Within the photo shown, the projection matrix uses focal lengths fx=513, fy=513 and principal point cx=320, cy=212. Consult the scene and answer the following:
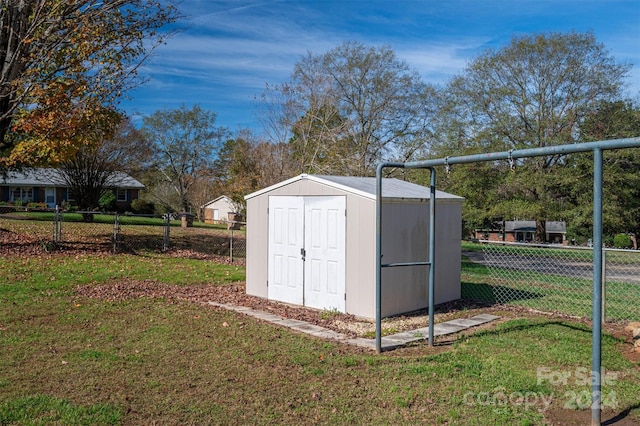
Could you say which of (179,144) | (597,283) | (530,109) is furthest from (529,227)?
(597,283)

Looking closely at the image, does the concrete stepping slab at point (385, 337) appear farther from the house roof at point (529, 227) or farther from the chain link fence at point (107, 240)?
the house roof at point (529, 227)

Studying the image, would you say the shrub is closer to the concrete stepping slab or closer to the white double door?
the concrete stepping slab

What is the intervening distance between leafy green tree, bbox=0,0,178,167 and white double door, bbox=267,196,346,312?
7175mm

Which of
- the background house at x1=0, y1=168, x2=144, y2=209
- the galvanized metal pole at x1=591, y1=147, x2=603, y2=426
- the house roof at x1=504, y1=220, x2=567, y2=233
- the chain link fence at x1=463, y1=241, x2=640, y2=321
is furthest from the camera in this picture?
the house roof at x1=504, y1=220, x2=567, y2=233

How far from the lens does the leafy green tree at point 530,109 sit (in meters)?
22.8

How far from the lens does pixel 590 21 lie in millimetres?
22594

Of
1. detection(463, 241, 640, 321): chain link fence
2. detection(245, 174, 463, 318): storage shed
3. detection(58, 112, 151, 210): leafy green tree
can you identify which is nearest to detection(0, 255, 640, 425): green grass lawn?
detection(463, 241, 640, 321): chain link fence

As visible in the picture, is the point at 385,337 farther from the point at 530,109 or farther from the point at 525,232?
the point at 525,232

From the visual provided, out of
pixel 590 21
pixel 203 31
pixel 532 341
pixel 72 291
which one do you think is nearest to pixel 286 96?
pixel 203 31

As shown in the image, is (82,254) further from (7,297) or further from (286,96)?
(286,96)

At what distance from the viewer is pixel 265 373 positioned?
5.36 m

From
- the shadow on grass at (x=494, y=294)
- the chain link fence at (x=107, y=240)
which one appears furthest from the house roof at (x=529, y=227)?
the shadow on grass at (x=494, y=294)

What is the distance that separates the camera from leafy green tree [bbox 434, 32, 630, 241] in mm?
22766

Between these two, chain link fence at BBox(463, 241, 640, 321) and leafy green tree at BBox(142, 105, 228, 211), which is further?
leafy green tree at BBox(142, 105, 228, 211)
